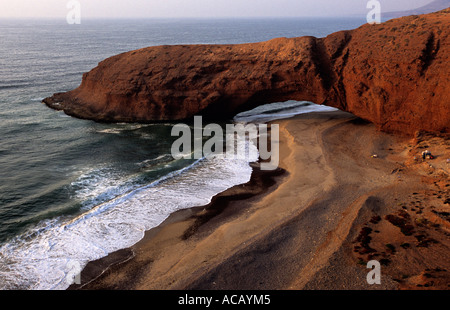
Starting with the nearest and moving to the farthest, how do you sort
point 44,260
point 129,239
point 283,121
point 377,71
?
point 44,260
point 129,239
point 377,71
point 283,121

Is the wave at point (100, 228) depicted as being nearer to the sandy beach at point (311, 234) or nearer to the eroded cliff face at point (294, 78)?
the sandy beach at point (311, 234)

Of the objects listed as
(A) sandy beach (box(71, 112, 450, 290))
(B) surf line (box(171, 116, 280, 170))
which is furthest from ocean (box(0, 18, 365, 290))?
(A) sandy beach (box(71, 112, 450, 290))

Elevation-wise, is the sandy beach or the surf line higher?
the surf line

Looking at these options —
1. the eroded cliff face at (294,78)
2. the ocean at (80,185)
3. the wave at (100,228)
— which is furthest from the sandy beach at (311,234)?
the eroded cliff face at (294,78)

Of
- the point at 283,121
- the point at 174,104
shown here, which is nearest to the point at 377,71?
the point at 283,121

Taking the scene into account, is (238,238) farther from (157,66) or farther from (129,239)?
(157,66)

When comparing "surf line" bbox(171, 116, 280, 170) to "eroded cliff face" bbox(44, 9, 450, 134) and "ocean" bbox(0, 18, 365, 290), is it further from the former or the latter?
"eroded cliff face" bbox(44, 9, 450, 134)

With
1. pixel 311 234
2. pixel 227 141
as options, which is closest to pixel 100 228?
pixel 311 234
